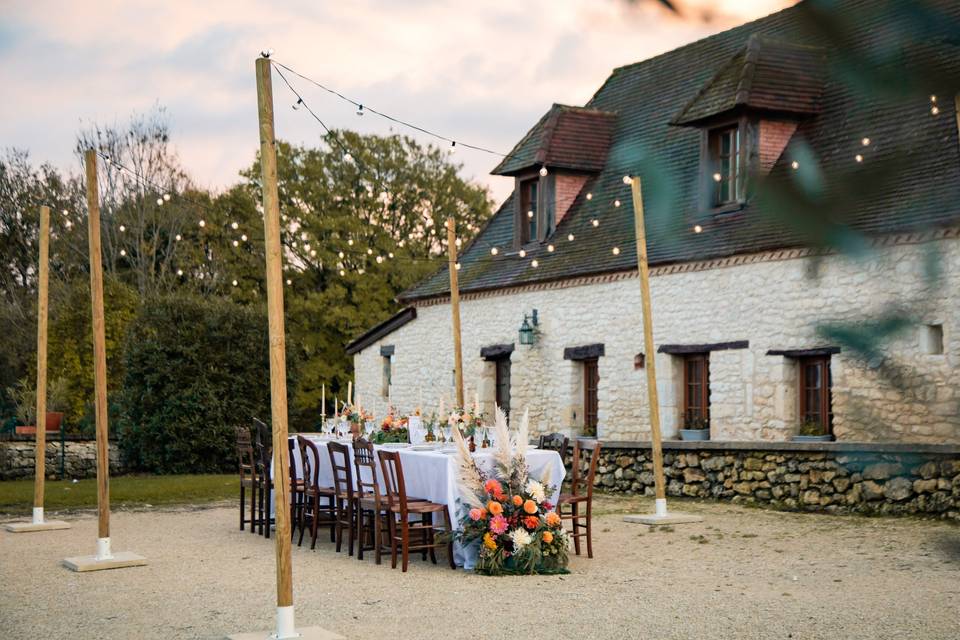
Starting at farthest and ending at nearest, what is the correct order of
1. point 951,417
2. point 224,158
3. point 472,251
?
point 224,158, point 472,251, point 951,417

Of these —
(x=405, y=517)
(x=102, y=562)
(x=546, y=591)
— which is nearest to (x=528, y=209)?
(x=405, y=517)

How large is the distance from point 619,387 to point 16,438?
920 cm

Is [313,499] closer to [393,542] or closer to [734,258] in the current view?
[393,542]

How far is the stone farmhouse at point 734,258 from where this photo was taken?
121cm

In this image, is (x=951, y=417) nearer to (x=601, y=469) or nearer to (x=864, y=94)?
(x=864, y=94)

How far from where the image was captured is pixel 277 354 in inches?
230

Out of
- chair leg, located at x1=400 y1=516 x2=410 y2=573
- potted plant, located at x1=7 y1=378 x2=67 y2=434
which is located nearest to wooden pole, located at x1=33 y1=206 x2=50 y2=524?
chair leg, located at x1=400 y1=516 x2=410 y2=573

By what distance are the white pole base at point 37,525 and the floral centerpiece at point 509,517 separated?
486cm

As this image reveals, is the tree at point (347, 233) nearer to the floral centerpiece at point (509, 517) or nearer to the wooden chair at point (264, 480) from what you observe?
the wooden chair at point (264, 480)

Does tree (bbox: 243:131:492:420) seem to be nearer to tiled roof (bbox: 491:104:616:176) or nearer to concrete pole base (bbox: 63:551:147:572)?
tiled roof (bbox: 491:104:616:176)

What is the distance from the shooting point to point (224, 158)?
31.5 m

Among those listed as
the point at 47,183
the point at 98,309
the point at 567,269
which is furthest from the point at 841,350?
the point at 47,183

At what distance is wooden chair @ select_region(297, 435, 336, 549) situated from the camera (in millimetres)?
10000

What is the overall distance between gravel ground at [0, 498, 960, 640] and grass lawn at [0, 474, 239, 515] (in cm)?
334
